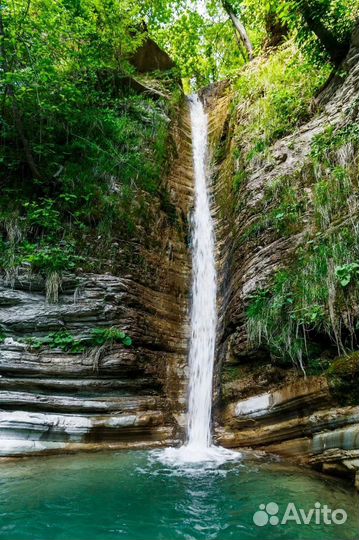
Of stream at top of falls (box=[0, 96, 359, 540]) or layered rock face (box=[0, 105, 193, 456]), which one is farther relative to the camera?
layered rock face (box=[0, 105, 193, 456])

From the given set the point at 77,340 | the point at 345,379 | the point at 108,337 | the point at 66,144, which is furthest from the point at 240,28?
the point at 345,379

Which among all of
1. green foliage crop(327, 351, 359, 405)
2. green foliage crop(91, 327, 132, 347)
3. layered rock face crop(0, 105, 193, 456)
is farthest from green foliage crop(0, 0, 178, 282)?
green foliage crop(327, 351, 359, 405)

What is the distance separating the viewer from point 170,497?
3.88 metres

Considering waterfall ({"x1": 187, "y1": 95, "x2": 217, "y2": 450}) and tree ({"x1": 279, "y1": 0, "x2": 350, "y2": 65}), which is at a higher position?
tree ({"x1": 279, "y1": 0, "x2": 350, "y2": 65})

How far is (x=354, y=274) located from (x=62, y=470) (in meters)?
4.40

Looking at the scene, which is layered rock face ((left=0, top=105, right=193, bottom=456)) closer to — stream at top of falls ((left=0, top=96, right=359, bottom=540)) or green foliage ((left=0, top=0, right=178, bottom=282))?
stream at top of falls ((left=0, top=96, right=359, bottom=540))

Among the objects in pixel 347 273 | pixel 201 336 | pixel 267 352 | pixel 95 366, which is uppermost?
pixel 347 273

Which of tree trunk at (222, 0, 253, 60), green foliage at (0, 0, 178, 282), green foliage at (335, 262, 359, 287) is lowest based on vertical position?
green foliage at (335, 262, 359, 287)

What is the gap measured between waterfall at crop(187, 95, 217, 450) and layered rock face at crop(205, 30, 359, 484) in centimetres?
27

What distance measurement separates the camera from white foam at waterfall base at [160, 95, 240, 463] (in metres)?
5.63

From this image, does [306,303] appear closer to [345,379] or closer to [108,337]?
[345,379]

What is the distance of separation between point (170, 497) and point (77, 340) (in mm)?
3213

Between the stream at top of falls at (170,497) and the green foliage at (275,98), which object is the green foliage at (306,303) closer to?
the stream at top of falls at (170,497)

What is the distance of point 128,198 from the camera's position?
8.68 meters
